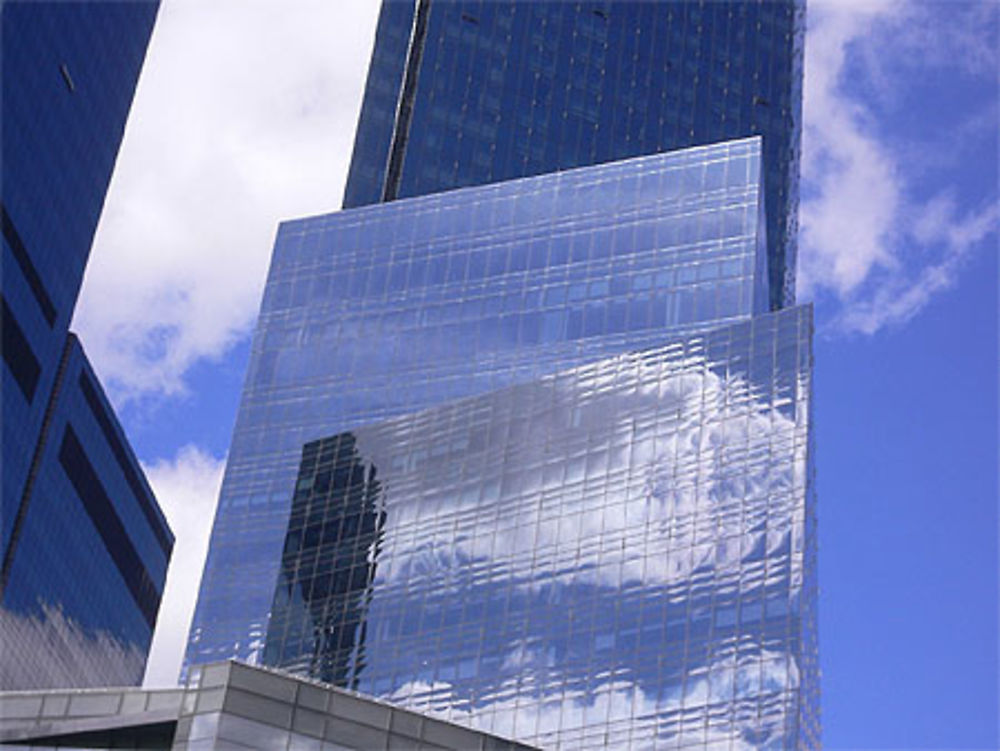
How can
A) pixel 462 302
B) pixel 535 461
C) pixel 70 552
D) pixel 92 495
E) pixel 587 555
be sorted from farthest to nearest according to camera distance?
1. pixel 92 495
2. pixel 70 552
3. pixel 462 302
4. pixel 535 461
5. pixel 587 555

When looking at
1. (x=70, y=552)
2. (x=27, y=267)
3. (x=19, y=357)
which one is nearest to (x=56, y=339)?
(x=19, y=357)

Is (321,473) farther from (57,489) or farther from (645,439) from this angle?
(57,489)

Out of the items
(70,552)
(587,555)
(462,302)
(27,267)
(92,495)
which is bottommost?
(587,555)

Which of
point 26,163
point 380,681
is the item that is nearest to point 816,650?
point 380,681

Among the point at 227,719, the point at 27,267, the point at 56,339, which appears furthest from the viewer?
the point at 56,339

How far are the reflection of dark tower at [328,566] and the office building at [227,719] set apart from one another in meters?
67.7

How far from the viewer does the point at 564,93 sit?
178 metres

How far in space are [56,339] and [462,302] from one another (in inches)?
1883

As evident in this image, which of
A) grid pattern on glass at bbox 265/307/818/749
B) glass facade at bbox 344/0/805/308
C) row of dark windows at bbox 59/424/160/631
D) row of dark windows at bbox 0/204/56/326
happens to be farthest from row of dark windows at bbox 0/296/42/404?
grid pattern on glass at bbox 265/307/818/749

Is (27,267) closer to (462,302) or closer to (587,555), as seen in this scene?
(462,302)

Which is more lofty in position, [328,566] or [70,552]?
[70,552]

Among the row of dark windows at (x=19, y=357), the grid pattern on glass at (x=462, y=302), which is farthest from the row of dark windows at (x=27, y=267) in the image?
the grid pattern on glass at (x=462, y=302)

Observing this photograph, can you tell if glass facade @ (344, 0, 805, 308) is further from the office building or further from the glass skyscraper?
the office building

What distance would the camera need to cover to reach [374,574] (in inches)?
4828
